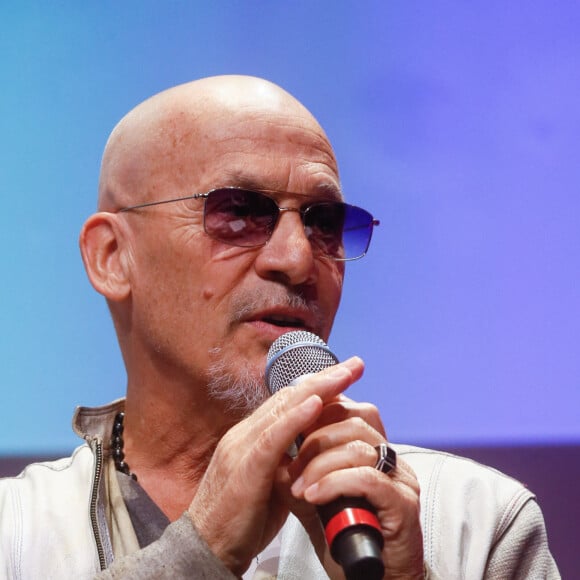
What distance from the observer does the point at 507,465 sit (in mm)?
1985

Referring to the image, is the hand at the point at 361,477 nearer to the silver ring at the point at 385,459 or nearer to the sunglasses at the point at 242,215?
the silver ring at the point at 385,459

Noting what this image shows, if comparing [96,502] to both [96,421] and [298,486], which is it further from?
[298,486]

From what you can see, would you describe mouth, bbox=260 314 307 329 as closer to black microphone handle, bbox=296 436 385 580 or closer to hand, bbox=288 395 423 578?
hand, bbox=288 395 423 578

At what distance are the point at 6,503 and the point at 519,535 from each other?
1.08 meters

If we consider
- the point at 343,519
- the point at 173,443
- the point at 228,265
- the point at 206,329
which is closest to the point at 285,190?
the point at 228,265

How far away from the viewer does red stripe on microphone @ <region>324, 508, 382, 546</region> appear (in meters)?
0.90

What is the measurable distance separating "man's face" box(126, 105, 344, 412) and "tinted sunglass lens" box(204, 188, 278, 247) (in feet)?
0.06

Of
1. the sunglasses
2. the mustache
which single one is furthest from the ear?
the mustache

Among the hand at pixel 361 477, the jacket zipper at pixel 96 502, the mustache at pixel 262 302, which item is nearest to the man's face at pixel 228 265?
the mustache at pixel 262 302

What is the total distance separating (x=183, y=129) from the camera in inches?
67.7

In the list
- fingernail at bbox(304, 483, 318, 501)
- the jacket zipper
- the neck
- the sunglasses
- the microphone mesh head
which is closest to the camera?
fingernail at bbox(304, 483, 318, 501)

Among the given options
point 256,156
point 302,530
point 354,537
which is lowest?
point 302,530

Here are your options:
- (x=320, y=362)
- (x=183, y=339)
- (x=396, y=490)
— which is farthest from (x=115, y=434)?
(x=396, y=490)

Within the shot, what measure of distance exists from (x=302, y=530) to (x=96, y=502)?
43 centimetres
